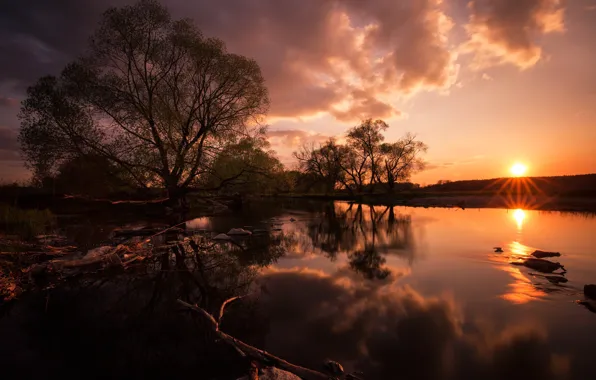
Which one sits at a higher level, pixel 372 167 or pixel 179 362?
pixel 372 167

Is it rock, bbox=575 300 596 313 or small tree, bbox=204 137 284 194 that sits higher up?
small tree, bbox=204 137 284 194

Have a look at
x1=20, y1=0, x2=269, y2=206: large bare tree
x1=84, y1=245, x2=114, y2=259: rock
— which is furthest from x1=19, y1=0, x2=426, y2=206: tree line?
x1=84, y1=245, x2=114, y2=259: rock

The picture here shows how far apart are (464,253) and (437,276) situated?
12.4 ft

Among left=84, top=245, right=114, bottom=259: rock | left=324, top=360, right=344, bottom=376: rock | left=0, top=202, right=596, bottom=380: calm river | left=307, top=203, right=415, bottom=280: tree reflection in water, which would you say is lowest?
left=307, top=203, right=415, bottom=280: tree reflection in water

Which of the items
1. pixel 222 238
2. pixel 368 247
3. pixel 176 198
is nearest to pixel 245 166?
pixel 176 198

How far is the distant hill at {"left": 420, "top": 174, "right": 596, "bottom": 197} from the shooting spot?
38.7 m

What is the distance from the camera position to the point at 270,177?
79.7 ft

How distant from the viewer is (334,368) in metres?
3.32

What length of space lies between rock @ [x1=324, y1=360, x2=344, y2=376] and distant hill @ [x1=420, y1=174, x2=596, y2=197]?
4784cm

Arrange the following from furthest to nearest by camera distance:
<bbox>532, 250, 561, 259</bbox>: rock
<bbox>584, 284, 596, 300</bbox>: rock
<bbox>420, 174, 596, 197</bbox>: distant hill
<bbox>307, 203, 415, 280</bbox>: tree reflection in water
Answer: <bbox>420, 174, 596, 197</bbox>: distant hill → <bbox>532, 250, 561, 259</bbox>: rock → <bbox>307, 203, 415, 280</bbox>: tree reflection in water → <bbox>584, 284, 596, 300</bbox>: rock

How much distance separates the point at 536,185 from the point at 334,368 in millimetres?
67517

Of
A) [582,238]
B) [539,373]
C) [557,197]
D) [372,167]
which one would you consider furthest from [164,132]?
[557,197]

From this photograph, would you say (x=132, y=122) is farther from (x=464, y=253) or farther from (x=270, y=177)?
(x=464, y=253)

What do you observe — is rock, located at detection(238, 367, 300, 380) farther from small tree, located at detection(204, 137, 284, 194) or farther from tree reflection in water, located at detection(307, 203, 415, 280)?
small tree, located at detection(204, 137, 284, 194)
